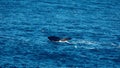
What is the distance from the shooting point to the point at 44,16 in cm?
5472

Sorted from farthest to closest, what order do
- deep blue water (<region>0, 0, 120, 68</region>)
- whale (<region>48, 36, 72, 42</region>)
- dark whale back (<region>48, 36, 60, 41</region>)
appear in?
dark whale back (<region>48, 36, 60, 41</region>) < whale (<region>48, 36, 72, 42</region>) < deep blue water (<region>0, 0, 120, 68</region>)

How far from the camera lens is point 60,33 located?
46906 mm

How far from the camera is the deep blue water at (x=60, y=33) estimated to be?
126 ft

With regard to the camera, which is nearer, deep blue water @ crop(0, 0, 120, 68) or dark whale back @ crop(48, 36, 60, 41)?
deep blue water @ crop(0, 0, 120, 68)

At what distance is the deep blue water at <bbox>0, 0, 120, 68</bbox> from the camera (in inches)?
1507

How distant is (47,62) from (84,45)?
5.76 meters

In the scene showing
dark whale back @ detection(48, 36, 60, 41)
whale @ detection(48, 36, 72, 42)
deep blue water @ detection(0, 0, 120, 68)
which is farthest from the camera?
dark whale back @ detection(48, 36, 60, 41)

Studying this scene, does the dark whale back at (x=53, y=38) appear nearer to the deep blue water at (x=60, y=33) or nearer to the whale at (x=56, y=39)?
→ the whale at (x=56, y=39)

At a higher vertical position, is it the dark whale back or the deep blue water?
the dark whale back

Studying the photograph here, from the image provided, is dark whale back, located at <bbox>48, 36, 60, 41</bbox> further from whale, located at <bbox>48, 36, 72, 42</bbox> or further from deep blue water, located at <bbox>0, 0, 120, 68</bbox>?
deep blue water, located at <bbox>0, 0, 120, 68</bbox>

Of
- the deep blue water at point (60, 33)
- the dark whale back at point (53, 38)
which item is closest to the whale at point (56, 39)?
the dark whale back at point (53, 38)

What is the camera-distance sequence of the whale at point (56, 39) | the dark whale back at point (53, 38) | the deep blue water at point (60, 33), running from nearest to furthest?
the deep blue water at point (60, 33)
the whale at point (56, 39)
the dark whale back at point (53, 38)

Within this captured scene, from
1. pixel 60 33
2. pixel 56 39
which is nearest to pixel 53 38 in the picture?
pixel 56 39

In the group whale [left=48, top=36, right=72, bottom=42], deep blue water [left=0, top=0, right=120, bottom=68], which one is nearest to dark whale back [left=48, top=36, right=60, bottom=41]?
whale [left=48, top=36, right=72, bottom=42]
